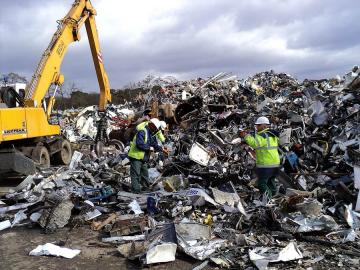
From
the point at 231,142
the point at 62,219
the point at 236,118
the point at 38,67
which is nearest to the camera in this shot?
the point at 62,219

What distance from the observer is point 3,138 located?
355 inches

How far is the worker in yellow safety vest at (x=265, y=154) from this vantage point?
6.84 meters

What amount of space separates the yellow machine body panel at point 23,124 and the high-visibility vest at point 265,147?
524cm

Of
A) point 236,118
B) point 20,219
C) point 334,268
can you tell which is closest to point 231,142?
point 236,118

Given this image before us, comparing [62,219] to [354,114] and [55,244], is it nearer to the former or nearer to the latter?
[55,244]

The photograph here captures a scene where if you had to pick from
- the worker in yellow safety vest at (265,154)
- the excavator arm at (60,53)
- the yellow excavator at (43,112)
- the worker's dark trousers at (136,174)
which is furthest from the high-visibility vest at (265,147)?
the excavator arm at (60,53)

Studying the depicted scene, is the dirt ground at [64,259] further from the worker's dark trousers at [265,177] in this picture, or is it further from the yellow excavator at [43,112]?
the yellow excavator at [43,112]

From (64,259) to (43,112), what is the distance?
6418 mm

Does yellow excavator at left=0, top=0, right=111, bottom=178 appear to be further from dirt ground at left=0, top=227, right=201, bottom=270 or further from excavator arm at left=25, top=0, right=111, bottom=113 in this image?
dirt ground at left=0, top=227, right=201, bottom=270

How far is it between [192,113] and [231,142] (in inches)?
128

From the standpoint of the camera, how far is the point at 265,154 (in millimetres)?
6891

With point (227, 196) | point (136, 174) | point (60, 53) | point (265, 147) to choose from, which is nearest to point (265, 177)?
point (265, 147)

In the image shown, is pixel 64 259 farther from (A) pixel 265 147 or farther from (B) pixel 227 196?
(A) pixel 265 147

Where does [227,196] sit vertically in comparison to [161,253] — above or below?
above
